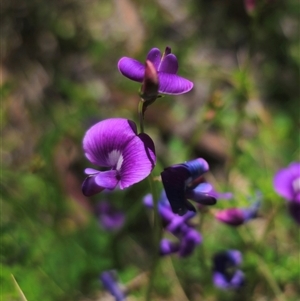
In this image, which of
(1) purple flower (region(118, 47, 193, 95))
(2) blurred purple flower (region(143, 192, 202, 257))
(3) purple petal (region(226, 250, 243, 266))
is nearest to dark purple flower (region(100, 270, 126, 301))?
(2) blurred purple flower (region(143, 192, 202, 257))

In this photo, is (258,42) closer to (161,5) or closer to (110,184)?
(161,5)

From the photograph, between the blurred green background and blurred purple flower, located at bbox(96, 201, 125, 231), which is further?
blurred purple flower, located at bbox(96, 201, 125, 231)

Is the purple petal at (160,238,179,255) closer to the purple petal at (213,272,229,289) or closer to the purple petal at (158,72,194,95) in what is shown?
the purple petal at (213,272,229,289)

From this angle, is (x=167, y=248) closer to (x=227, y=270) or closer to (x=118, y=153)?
(x=227, y=270)

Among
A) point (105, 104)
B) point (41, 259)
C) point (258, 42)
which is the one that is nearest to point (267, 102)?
point (258, 42)

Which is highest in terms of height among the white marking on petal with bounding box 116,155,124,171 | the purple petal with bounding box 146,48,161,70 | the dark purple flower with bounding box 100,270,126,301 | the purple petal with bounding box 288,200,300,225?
the purple petal with bounding box 146,48,161,70
